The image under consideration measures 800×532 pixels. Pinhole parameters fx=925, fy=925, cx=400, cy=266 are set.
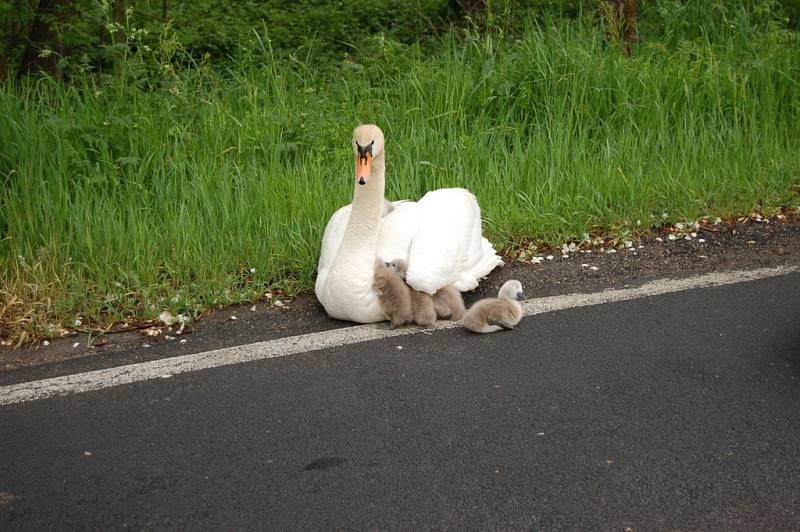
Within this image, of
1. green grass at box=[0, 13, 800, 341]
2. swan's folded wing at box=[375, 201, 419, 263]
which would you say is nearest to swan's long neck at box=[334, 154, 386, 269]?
swan's folded wing at box=[375, 201, 419, 263]

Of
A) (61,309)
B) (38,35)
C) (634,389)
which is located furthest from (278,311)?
(38,35)

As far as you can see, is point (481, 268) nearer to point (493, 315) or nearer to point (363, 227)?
point (493, 315)

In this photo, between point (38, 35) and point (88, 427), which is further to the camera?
point (38, 35)

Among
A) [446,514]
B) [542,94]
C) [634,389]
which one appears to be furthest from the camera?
[542,94]

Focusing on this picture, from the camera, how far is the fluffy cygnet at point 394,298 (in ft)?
15.4

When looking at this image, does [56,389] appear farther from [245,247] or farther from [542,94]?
[542,94]

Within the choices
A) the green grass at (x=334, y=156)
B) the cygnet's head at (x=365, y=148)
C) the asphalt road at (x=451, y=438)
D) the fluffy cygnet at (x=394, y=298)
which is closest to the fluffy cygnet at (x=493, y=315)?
the asphalt road at (x=451, y=438)

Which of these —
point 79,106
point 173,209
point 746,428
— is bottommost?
point 746,428

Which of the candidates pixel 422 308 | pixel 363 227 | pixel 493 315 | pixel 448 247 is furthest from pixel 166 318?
pixel 493 315

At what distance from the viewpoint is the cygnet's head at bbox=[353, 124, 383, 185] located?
4.68 metres

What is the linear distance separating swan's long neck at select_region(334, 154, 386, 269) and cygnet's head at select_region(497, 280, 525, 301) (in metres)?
0.73

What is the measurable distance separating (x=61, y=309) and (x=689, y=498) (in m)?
3.37

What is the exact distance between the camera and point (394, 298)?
4.68 meters

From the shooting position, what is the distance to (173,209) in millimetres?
5980
